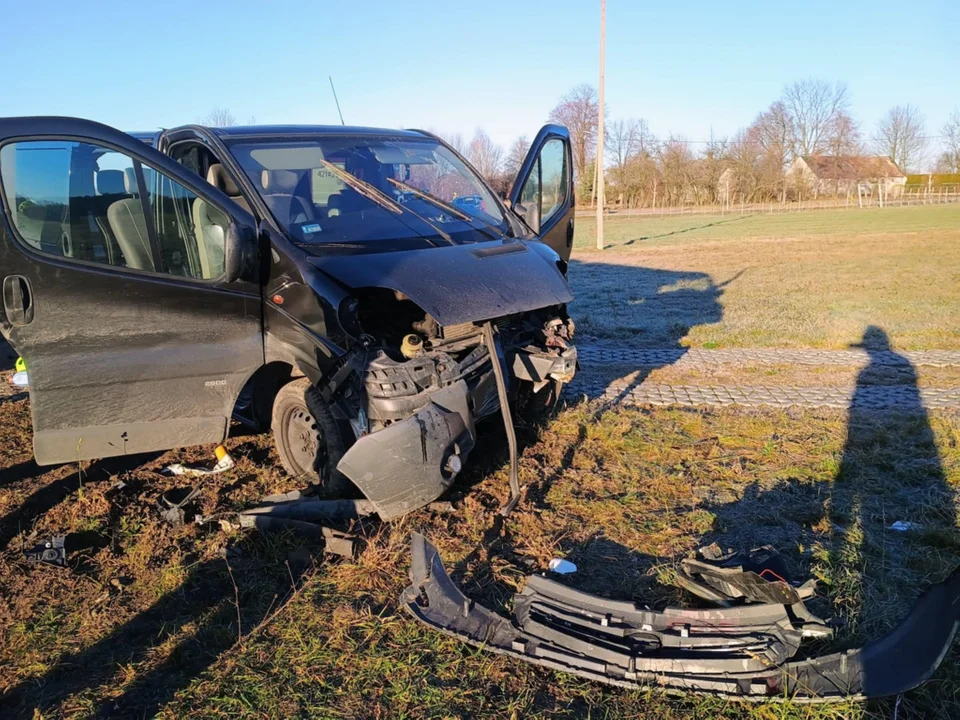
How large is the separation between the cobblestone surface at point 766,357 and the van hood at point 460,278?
4.02 m

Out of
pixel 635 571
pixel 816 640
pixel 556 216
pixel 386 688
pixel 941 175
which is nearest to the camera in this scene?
pixel 386 688

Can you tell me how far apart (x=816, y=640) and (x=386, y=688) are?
6.09ft

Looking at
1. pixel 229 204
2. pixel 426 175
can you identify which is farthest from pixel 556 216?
pixel 229 204

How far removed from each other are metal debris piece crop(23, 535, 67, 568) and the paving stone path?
4.55 metres

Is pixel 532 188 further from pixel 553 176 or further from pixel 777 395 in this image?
pixel 777 395

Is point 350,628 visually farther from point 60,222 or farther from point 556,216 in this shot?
point 556,216

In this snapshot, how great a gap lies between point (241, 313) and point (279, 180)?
1.09 meters

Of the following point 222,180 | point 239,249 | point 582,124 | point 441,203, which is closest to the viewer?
point 239,249

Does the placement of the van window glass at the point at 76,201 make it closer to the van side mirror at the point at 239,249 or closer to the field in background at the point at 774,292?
the van side mirror at the point at 239,249

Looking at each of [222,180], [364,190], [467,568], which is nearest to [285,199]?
A: [222,180]

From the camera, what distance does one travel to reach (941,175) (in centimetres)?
7169

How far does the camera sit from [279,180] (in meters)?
5.11

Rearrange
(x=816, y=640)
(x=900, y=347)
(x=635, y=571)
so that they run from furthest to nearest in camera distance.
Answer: (x=900, y=347), (x=635, y=571), (x=816, y=640)

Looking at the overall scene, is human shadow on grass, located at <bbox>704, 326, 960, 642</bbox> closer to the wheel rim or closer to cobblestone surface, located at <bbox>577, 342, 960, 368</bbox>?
the wheel rim
